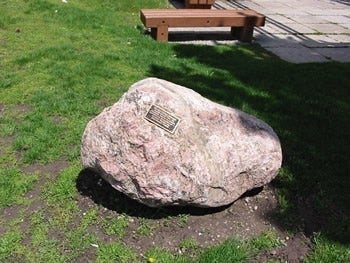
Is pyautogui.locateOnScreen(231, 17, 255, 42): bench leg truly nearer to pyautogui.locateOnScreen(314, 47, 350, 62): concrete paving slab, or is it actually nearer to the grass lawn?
the grass lawn

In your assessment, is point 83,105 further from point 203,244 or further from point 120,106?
point 203,244

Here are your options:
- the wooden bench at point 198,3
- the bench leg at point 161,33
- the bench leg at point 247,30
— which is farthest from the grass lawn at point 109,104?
the wooden bench at point 198,3

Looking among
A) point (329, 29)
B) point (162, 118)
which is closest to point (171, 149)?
point (162, 118)

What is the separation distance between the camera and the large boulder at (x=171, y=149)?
311 centimetres

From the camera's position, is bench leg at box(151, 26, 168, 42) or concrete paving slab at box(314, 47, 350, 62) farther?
bench leg at box(151, 26, 168, 42)

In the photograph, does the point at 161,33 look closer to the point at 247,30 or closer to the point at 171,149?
the point at 247,30

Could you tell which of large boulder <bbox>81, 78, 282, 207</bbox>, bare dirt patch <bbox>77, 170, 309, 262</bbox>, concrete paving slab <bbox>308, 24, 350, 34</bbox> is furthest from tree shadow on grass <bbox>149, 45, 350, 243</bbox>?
concrete paving slab <bbox>308, 24, 350, 34</bbox>

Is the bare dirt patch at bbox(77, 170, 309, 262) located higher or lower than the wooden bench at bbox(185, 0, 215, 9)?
lower

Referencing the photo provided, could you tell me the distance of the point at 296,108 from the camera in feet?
17.5

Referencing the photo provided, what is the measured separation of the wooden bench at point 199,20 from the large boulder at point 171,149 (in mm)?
4442

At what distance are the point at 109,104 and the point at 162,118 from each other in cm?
237

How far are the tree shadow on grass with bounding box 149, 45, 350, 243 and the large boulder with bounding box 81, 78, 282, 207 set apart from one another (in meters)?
0.66

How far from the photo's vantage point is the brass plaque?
312cm

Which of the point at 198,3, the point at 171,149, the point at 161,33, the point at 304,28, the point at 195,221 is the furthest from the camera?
the point at 198,3
